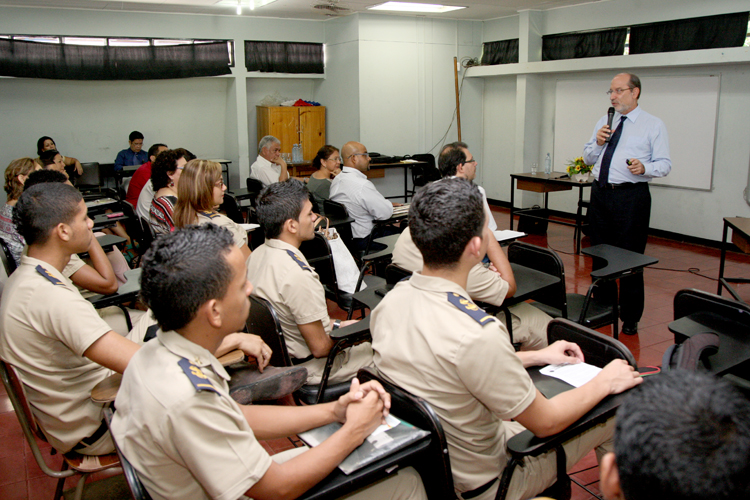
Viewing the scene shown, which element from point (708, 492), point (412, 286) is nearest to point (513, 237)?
point (412, 286)

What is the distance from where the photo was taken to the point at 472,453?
1483 mm

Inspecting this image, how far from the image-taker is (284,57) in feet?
28.7

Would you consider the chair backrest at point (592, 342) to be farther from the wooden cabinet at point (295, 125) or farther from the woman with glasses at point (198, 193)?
the wooden cabinet at point (295, 125)

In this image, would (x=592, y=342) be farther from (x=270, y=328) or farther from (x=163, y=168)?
(x=163, y=168)

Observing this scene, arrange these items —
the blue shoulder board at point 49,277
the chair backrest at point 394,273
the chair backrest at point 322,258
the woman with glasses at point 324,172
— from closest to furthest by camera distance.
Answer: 1. the blue shoulder board at point 49,277
2. the chair backrest at point 394,273
3. the chair backrest at point 322,258
4. the woman with glasses at point 324,172

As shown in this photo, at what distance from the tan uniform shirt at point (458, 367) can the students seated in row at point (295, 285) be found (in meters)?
0.65

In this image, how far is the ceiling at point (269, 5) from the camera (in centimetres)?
713

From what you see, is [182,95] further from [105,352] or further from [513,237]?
[105,352]

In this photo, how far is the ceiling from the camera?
23.4 ft

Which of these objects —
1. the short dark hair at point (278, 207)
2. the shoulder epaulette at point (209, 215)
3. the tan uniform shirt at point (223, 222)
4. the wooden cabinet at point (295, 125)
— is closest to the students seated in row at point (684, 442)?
the short dark hair at point (278, 207)

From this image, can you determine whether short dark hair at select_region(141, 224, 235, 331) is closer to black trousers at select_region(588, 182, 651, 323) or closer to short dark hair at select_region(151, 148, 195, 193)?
short dark hair at select_region(151, 148, 195, 193)

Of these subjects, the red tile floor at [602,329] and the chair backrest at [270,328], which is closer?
the chair backrest at [270,328]

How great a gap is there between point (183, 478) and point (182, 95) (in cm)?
864

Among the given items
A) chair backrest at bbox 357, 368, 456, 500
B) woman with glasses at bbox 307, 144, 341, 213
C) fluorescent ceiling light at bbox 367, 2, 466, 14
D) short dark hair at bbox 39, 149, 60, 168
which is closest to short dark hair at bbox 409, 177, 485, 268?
chair backrest at bbox 357, 368, 456, 500
